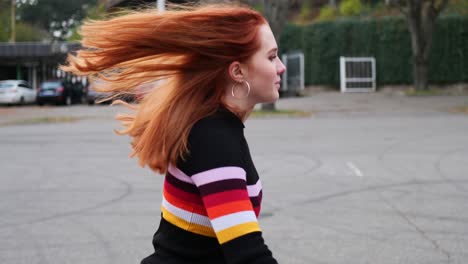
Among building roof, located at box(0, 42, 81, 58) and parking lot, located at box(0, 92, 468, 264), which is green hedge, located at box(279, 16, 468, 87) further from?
parking lot, located at box(0, 92, 468, 264)

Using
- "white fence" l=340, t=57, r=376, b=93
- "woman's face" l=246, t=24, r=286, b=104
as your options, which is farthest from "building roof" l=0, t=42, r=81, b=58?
"woman's face" l=246, t=24, r=286, b=104

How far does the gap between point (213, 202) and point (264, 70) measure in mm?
482

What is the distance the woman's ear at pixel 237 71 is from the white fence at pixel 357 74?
39164 mm

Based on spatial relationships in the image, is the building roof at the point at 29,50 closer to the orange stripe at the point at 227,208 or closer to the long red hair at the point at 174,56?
the long red hair at the point at 174,56

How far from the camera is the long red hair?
2293 millimetres

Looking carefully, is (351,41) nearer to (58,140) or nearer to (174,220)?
(58,140)

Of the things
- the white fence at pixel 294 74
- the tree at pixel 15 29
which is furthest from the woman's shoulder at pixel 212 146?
the tree at pixel 15 29

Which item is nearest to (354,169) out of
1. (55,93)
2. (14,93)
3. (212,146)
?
(212,146)

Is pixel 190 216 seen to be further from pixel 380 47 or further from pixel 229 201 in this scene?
pixel 380 47

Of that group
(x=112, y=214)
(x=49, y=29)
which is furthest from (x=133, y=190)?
(x=49, y=29)

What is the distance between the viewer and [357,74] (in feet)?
136

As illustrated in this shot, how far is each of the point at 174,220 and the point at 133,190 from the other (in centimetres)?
739

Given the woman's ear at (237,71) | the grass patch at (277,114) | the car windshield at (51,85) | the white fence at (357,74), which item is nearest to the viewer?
the woman's ear at (237,71)

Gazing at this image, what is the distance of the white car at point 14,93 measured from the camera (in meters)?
44.5
